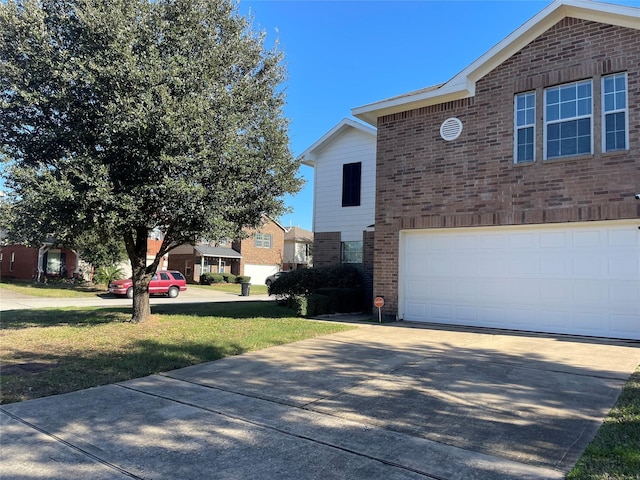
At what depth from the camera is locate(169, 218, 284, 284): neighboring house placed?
42.1 meters

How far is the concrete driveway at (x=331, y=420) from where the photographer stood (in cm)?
371

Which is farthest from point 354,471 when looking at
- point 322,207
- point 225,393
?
point 322,207

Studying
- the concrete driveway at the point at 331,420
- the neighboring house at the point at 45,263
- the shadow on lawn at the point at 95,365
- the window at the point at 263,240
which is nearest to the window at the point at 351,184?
the shadow on lawn at the point at 95,365

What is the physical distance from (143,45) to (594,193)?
32.5 ft

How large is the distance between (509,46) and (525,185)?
3410mm

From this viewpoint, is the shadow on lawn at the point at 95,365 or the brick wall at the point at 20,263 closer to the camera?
the shadow on lawn at the point at 95,365

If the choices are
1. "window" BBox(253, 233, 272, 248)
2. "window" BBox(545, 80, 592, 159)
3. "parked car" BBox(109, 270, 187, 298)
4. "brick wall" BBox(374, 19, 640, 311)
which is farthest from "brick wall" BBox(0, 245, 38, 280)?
"window" BBox(545, 80, 592, 159)

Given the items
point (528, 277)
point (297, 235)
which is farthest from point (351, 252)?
point (297, 235)

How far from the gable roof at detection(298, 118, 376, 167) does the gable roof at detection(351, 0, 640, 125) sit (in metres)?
5.21

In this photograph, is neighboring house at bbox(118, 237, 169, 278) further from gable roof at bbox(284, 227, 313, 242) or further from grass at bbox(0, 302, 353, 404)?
grass at bbox(0, 302, 353, 404)

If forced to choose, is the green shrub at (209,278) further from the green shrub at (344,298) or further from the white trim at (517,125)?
the white trim at (517,125)

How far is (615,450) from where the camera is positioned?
381cm

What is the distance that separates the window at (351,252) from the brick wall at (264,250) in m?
25.9

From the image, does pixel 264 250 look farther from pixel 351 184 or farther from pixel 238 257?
pixel 351 184
